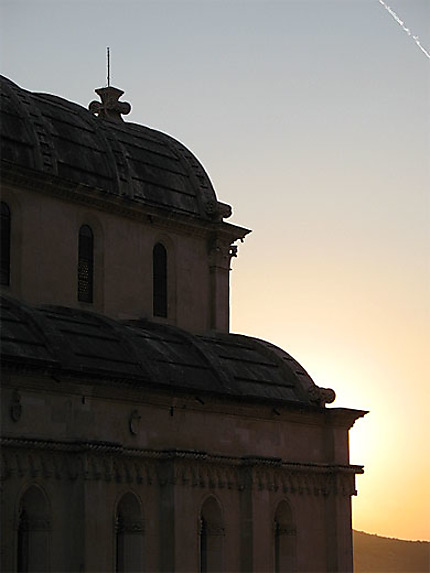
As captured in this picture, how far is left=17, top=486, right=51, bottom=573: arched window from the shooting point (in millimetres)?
37500

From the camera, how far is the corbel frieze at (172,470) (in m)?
37.7

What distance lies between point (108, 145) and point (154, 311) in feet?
16.7

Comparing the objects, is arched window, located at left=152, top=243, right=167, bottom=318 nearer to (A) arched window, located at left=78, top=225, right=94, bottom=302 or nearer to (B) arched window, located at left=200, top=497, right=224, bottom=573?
(A) arched window, located at left=78, top=225, right=94, bottom=302

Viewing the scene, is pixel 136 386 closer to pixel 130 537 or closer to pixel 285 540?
pixel 130 537

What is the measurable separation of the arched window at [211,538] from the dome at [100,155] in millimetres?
9386

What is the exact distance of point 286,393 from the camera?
47031 mm

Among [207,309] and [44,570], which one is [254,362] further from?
[44,570]

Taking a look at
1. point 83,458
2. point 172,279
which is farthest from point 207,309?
point 83,458

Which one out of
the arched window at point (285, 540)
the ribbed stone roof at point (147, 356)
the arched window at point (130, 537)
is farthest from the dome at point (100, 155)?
the arched window at point (285, 540)

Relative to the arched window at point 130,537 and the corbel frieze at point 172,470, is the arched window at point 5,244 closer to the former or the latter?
the corbel frieze at point 172,470

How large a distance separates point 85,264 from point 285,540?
31.9 feet

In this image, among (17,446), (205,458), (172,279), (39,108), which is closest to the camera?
(17,446)

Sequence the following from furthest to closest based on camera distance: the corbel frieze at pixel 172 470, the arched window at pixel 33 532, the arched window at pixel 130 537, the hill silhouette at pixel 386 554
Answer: the hill silhouette at pixel 386 554 < the arched window at pixel 130 537 < the corbel frieze at pixel 172 470 < the arched window at pixel 33 532

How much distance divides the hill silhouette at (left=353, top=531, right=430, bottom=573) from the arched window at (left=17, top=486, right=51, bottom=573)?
7593 centimetres
